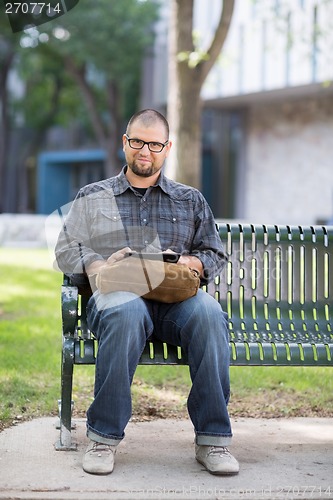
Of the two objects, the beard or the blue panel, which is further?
the blue panel

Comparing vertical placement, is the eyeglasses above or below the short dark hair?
below

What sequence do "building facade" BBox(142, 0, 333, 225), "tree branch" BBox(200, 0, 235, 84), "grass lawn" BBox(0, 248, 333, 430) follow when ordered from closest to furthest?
"grass lawn" BBox(0, 248, 333, 430)
"tree branch" BBox(200, 0, 235, 84)
"building facade" BBox(142, 0, 333, 225)

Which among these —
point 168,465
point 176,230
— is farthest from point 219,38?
point 168,465

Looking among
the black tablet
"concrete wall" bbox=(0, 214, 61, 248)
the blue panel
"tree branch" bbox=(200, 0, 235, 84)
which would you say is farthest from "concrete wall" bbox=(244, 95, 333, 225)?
the blue panel

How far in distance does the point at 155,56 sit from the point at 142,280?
2219cm

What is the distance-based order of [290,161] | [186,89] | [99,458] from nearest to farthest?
[99,458], [186,89], [290,161]

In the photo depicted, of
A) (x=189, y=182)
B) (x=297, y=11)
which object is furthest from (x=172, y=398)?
(x=297, y=11)

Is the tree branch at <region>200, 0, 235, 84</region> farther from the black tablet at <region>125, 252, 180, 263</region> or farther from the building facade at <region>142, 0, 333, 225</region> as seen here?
the building facade at <region>142, 0, 333, 225</region>

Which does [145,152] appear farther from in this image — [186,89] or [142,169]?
[186,89]

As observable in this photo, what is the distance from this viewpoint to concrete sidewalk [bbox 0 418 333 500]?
10.7 feet

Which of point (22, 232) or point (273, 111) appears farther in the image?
point (273, 111)

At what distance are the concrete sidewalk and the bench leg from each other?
0.18ft

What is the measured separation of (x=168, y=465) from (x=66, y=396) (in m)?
0.57

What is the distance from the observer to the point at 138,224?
399 cm
